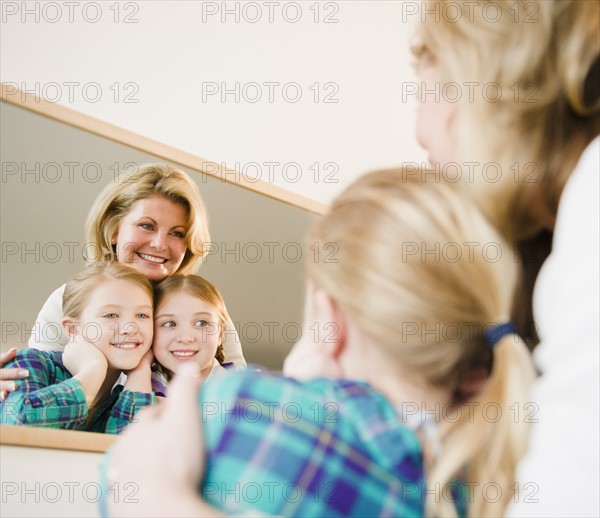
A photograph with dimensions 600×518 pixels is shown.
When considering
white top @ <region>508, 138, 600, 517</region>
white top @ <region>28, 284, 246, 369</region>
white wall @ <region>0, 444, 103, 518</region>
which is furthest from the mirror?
white top @ <region>508, 138, 600, 517</region>

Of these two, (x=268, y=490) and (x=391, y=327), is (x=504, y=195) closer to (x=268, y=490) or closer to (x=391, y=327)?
(x=391, y=327)

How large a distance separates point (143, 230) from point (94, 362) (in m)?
0.23

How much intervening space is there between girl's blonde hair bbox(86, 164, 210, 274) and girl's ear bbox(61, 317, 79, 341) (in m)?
0.11

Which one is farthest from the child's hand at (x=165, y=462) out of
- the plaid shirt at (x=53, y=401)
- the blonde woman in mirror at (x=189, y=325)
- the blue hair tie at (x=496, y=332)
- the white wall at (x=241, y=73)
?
the white wall at (x=241, y=73)

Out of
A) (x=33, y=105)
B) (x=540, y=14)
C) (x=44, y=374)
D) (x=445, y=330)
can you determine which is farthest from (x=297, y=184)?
(x=445, y=330)

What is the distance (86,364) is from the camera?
1111 millimetres

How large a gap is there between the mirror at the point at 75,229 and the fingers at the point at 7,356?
14mm

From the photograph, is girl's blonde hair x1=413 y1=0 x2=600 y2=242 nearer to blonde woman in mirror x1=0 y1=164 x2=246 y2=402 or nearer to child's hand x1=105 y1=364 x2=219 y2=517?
child's hand x1=105 y1=364 x2=219 y2=517

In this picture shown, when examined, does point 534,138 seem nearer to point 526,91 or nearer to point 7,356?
point 526,91

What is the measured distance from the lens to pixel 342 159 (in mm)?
1746

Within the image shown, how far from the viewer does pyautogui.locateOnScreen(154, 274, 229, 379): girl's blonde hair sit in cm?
123

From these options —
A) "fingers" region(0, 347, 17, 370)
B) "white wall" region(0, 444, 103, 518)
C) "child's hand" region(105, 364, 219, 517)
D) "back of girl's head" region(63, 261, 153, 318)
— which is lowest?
"white wall" region(0, 444, 103, 518)

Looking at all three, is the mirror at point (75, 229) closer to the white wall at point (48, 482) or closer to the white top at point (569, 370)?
the white wall at point (48, 482)

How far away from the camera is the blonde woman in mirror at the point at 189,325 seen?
1.23 meters
